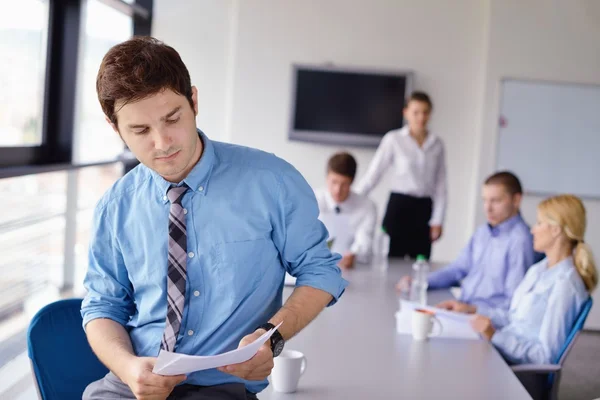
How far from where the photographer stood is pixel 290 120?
19.2 feet

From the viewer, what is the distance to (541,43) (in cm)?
562

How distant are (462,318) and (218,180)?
1405 millimetres

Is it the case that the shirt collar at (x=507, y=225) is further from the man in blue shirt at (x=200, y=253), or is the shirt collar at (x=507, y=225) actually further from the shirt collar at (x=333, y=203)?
the man in blue shirt at (x=200, y=253)

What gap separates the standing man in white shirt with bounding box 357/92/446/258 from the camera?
4945mm

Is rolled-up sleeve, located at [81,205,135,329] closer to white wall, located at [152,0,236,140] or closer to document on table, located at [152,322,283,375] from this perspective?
document on table, located at [152,322,283,375]

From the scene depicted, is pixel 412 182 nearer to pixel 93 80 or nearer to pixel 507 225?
pixel 507 225

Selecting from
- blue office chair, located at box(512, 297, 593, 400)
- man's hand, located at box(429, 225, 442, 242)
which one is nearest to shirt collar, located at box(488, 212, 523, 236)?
blue office chair, located at box(512, 297, 593, 400)

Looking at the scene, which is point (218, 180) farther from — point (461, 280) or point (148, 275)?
point (461, 280)

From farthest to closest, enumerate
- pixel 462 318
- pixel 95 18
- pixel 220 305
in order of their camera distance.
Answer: pixel 95 18
pixel 462 318
pixel 220 305

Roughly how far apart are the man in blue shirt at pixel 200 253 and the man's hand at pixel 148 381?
0.05 metres

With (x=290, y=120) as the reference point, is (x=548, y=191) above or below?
below

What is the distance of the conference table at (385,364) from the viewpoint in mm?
1921

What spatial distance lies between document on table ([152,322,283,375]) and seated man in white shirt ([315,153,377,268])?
7.54 feet

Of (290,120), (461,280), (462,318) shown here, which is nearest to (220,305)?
(462,318)
